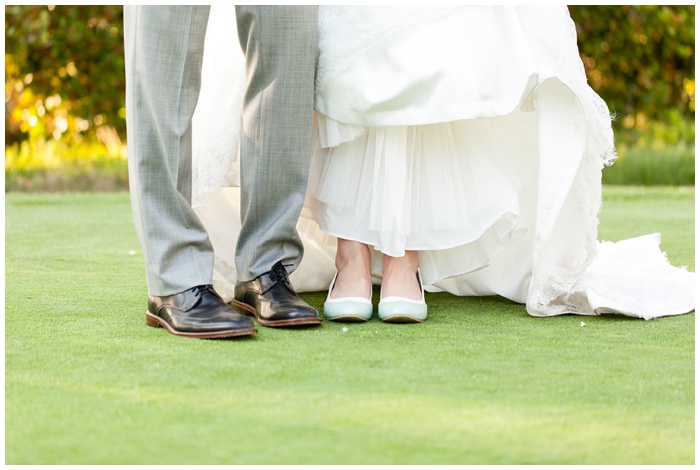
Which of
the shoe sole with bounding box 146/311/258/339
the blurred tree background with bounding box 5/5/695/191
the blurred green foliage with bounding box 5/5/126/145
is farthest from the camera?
the blurred green foliage with bounding box 5/5/126/145

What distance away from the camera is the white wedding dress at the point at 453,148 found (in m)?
2.15

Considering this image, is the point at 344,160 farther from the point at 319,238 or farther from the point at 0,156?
the point at 0,156

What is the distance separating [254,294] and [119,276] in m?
0.77

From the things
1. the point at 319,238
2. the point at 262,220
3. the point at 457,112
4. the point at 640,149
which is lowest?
the point at 640,149

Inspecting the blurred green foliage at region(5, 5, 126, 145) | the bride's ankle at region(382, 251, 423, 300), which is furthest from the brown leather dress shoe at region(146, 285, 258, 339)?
the blurred green foliage at region(5, 5, 126, 145)

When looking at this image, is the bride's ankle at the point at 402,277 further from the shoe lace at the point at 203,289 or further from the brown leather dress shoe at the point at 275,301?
the shoe lace at the point at 203,289

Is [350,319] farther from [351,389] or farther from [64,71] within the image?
[64,71]

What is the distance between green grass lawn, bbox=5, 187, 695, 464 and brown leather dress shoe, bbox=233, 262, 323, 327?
1.3 inches

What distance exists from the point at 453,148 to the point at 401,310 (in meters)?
0.44

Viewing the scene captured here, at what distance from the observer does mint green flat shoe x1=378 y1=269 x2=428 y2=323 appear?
215cm

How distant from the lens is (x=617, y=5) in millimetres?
7844

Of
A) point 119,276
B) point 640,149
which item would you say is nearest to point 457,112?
point 119,276

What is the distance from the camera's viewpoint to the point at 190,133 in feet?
6.78

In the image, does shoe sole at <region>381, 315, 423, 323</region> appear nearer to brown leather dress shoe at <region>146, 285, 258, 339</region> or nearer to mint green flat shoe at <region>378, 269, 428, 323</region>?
mint green flat shoe at <region>378, 269, 428, 323</region>
